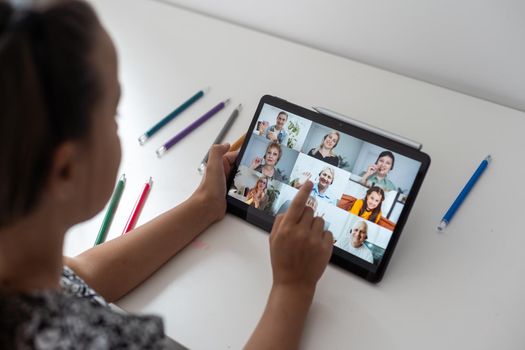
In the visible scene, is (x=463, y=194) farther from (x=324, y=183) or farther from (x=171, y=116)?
(x=171, y=116)

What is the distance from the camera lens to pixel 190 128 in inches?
29.0

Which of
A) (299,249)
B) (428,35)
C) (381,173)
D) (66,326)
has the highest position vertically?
(428,35)

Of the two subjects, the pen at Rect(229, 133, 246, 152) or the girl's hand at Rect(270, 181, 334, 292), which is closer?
the girl's hand at Rect(270, 181, 334, 292)

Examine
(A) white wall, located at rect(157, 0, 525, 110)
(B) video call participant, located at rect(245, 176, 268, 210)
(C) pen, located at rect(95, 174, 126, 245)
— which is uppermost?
(A) white wall, located at rect(157, 0, 525, 110)

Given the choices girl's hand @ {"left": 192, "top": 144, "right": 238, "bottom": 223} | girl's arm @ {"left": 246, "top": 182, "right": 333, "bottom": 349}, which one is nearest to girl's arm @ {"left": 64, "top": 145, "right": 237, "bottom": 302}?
girl's hand @ {"left": 192, "top": 144, "right": 238, "bottom": 223}

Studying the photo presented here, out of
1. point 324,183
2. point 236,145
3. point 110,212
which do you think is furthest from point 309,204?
point 110,212

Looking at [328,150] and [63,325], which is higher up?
[328,150]

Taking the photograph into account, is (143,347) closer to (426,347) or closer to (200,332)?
(200,332)

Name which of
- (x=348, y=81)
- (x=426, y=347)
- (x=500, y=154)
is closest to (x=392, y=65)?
(x=348, y=81)

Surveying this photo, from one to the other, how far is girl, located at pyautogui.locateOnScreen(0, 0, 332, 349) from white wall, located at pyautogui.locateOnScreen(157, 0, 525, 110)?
35 cm

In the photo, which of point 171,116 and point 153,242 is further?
point 171,116

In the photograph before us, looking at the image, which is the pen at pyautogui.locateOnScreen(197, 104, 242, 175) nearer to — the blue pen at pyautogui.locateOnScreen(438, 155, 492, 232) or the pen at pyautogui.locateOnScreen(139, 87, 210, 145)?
the pen at pyautogui.locateOnScreen(139, 87, 210, 145)

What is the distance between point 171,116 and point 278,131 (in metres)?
0.21

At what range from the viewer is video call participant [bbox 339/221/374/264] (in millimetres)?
566
